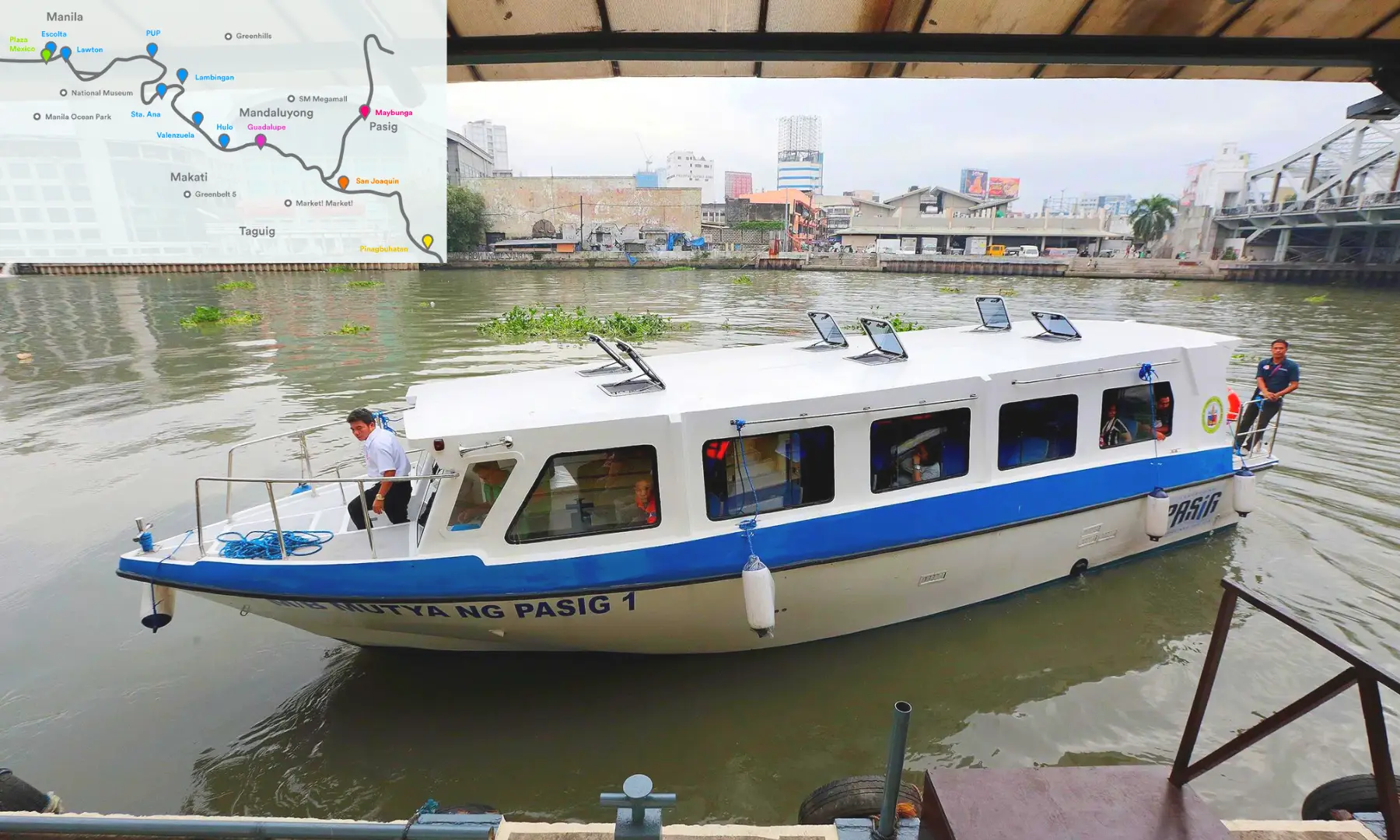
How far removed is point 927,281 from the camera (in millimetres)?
55500

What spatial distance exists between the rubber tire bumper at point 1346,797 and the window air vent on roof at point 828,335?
16.8 ft

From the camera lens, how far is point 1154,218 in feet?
284

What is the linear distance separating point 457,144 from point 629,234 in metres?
25.9

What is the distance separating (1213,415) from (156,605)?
10.7m

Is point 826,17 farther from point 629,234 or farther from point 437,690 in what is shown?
point 629,234

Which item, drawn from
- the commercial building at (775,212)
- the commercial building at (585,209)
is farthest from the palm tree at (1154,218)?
the commercial building at (585,209)

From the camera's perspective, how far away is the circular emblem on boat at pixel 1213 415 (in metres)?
7.63

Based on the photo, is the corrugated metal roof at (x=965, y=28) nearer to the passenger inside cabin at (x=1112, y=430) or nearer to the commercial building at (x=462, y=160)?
the passenger inside cabin at (x=1112, y=430)

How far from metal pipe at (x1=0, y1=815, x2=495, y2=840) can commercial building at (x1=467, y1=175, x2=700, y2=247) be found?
90802 mm

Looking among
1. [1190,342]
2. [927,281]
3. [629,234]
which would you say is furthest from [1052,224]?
[1190,342]

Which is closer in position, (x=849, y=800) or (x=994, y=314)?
(x=849, y=800)

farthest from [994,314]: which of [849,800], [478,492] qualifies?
[478,492]

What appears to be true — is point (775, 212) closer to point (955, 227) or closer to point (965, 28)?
point (955, 227)

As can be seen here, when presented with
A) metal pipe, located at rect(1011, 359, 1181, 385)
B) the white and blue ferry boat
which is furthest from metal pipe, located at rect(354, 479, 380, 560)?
metal pipe, located at rect(1011, 359, 1181, 385)
